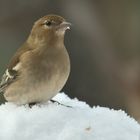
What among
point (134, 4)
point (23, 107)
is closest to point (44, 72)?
point (23, 107)

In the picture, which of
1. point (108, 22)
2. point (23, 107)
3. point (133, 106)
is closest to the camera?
point (23, 107)

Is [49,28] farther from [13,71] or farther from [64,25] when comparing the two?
[13,71]

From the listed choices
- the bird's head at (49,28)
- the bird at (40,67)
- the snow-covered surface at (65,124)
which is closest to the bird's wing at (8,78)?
the bird at (40,67)

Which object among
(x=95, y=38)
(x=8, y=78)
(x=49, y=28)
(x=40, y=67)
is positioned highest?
(x=49, y=28)

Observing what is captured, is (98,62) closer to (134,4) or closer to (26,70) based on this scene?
(134,4)

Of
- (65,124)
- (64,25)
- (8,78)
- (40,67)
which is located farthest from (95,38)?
(65,124)

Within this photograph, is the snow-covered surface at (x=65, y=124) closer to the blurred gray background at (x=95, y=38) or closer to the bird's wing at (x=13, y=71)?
the bird's wing at (x=13, y=71)
